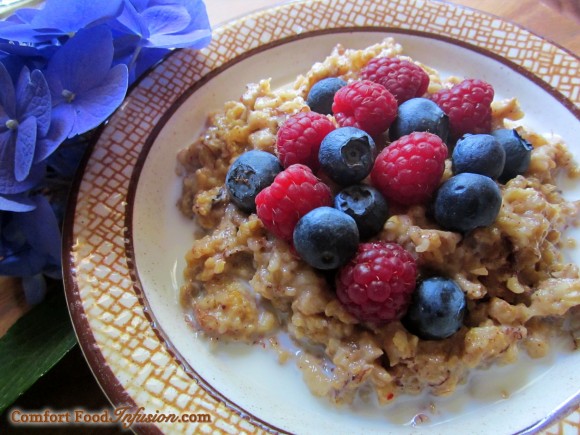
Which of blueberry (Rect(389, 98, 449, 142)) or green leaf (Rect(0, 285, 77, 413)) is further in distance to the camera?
blueberry (Rect(389, 98, 449, 142))

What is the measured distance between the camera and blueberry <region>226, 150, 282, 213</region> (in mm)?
1734

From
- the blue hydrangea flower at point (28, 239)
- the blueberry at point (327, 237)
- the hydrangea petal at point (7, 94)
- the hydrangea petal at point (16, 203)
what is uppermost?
the blueberry at point (327, 237)

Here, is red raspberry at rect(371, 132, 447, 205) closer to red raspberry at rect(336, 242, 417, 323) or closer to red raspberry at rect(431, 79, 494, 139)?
red raspberry at rect(336, 242, 417, 323)

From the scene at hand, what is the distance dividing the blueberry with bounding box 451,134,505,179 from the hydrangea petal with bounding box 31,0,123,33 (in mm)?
1255

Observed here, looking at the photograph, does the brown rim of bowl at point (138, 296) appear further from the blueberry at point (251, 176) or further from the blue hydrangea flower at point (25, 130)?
the blueberry at point (251, 176)

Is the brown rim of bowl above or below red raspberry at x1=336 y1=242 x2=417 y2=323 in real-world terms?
below

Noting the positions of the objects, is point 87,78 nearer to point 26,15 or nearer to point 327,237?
point 26,15

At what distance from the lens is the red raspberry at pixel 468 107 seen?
1830 mm

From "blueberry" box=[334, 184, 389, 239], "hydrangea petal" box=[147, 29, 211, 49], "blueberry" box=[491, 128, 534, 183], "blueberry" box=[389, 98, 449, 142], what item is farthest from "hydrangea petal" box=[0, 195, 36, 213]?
"blueberry" box=[491, 128, 534, 183]

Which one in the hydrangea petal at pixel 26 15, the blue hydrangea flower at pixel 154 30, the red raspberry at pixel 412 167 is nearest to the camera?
the red raspberry at pixel 412 167

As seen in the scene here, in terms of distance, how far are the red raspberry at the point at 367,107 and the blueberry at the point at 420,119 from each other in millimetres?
33

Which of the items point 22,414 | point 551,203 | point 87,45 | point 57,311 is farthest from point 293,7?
point 22,414

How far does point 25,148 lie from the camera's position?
66.1 inches

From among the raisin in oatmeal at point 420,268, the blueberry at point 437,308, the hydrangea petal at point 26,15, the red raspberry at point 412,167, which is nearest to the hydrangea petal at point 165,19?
the hydrangea petal at point 26,15
